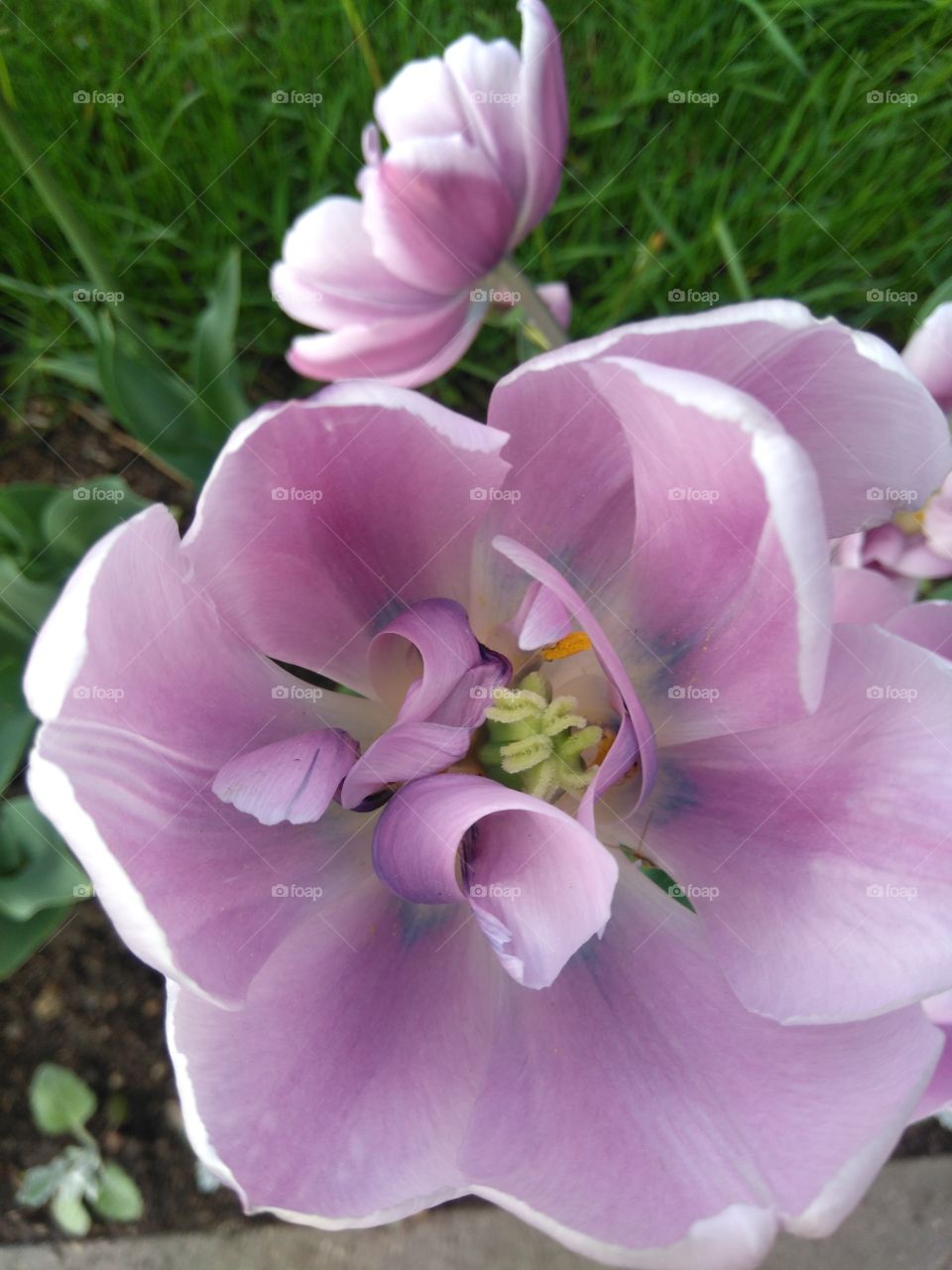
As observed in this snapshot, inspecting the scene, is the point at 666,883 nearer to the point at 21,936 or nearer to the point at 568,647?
the point at 568,647

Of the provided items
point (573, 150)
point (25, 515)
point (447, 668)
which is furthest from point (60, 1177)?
point (573, 150)

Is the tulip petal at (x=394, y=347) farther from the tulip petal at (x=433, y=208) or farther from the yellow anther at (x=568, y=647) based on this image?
the yellow anther at (x=568, y=647)

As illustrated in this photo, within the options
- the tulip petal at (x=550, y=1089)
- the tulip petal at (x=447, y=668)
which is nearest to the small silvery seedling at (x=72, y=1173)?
the tulip petal at (x=550, y=1089)

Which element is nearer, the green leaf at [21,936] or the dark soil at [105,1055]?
the green leaf at [21,936]

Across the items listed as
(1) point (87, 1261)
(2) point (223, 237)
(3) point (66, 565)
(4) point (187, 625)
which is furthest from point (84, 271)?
(1) point (87, 1261)

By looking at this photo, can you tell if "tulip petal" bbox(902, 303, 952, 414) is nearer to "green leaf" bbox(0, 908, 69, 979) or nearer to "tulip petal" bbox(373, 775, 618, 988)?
"tulip petal" bbox(373, 775, 618, 988)
